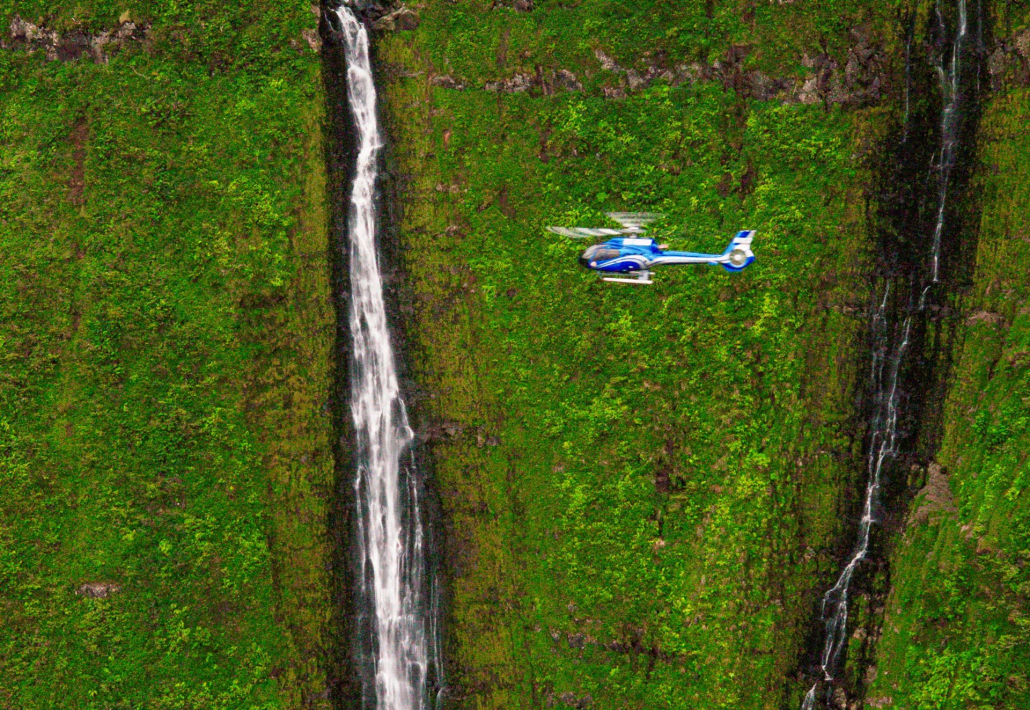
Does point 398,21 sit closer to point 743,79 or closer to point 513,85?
point 513,85

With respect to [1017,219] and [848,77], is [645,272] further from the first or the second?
[1017,219]

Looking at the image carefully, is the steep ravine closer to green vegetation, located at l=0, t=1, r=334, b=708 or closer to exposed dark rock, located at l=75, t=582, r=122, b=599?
green vegetation, located at l=0, t=1, r=334, b=708

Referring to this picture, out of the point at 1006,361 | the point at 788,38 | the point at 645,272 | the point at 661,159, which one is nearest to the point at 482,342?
the point at 645,272

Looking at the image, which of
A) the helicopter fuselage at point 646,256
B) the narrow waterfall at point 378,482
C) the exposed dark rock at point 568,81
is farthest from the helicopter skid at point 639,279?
the narrow waterfall at point 378,482

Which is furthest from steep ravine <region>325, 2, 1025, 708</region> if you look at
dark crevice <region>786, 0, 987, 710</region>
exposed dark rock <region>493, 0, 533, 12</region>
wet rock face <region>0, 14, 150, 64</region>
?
wet rock face <region>0, 14, 150, 64</region>

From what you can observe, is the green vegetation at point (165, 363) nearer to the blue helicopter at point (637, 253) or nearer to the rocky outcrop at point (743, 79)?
the rocky outcrop at point (743, 79)

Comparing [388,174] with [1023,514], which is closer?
[1023,514]
